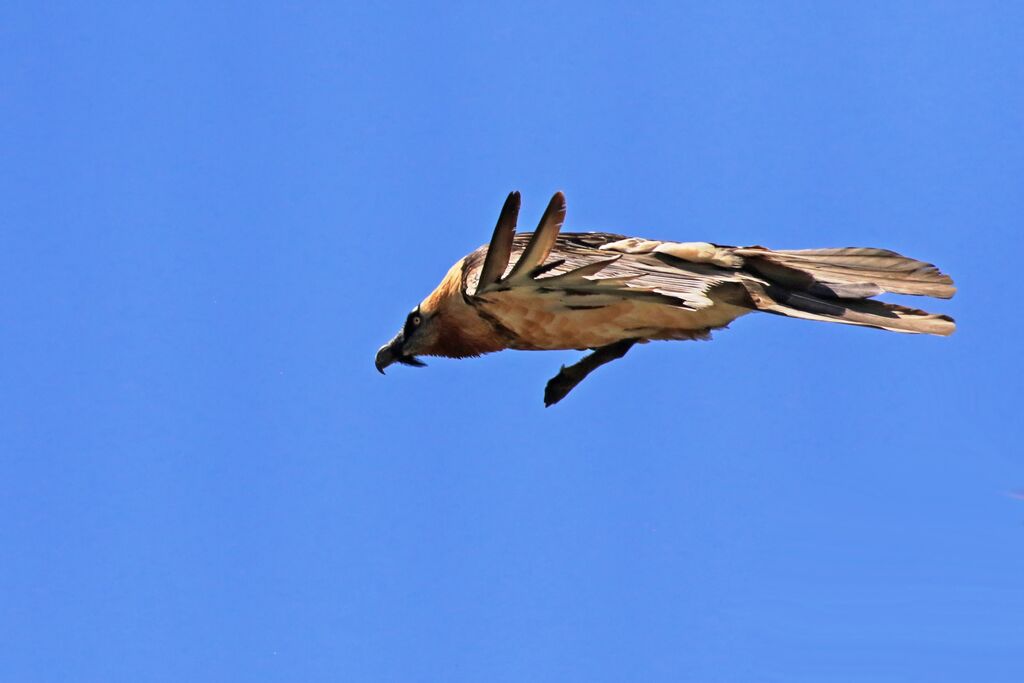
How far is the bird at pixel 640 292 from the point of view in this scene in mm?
6859

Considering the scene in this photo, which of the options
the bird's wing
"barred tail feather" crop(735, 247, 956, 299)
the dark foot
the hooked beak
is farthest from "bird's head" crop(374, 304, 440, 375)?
→ "barred tail feather" crop(735, 247, 956, 299)

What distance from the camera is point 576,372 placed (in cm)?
803

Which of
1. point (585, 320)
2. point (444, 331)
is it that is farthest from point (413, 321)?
point (585, 320)

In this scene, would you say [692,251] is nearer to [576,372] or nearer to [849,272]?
[849,272]

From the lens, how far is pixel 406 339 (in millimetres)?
8047

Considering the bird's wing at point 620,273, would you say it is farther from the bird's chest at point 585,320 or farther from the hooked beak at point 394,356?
the hooked beak at point 394,356

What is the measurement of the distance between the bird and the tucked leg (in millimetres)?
16

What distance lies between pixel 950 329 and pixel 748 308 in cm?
106

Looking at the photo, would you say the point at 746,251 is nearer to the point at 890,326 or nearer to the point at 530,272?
the point at 890,326

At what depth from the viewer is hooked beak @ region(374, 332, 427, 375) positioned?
8.13m

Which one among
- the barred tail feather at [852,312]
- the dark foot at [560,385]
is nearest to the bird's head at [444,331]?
the dark foot at [560,385]

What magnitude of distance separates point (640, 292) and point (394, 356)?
6.41ft

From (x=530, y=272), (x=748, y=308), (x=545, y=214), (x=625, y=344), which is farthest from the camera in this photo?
(x=625, y=344)

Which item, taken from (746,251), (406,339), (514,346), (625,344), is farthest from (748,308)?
(406,339)
